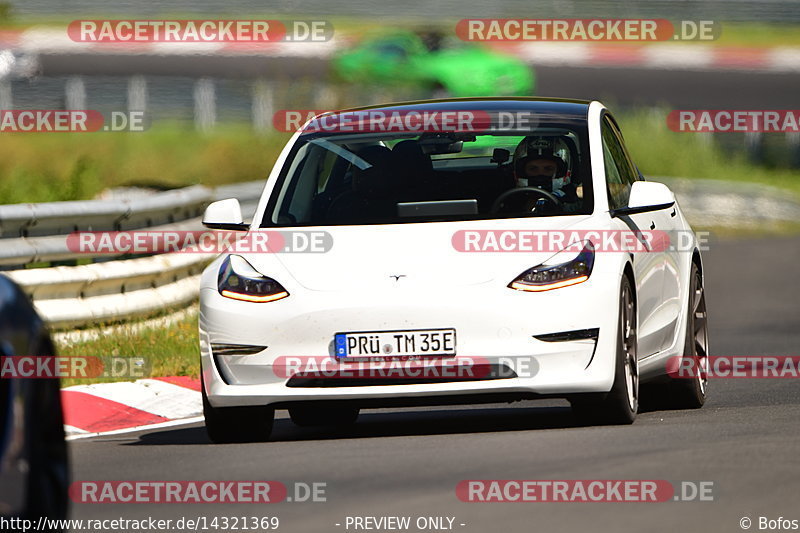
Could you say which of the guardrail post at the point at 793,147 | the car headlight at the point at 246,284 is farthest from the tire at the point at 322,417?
the guardrail post at the point at 793,147

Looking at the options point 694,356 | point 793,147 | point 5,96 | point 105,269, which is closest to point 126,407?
point 105,269

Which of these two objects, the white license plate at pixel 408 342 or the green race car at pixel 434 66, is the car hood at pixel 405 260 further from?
the green race car at pixel 434 66

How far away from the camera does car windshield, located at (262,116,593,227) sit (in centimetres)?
960

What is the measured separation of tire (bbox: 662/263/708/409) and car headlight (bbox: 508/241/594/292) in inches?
74.2

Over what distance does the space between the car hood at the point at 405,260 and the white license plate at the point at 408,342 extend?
23 centimetres

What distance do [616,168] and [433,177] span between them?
1102 mm

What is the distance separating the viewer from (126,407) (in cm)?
1071

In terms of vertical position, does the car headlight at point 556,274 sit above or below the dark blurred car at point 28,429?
below

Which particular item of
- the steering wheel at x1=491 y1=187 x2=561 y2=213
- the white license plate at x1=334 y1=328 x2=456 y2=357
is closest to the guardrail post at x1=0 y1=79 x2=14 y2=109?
the steering wheel at x1=491 y1=187 x2=561 y2=213

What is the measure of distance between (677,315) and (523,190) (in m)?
1.38

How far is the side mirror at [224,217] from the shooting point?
9.65 m

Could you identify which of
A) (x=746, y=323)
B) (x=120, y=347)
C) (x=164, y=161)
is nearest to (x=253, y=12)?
(x=164, y=161)

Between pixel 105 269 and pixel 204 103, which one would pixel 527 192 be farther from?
pixel 204 103

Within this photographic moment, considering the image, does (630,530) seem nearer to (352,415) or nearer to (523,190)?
(523,190)
